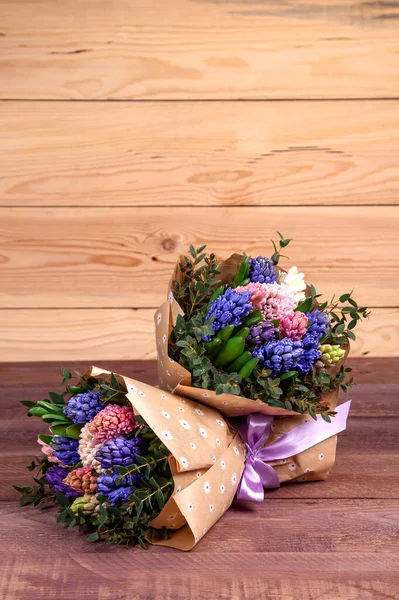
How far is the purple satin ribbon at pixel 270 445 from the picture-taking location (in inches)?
31.5

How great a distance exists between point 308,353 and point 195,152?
874 millimetres

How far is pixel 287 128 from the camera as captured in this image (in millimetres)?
1554

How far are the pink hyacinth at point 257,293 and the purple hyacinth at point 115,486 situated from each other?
225mm

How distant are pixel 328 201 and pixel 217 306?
89 centimetres

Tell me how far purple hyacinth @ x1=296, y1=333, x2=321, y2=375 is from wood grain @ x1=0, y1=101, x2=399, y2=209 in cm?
84

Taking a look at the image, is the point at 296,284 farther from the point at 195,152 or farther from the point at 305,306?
the point at 195,152

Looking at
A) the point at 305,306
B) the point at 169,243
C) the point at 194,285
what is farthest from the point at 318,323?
the point at 169,243

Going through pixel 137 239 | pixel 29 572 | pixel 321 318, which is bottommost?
pixel 137 239

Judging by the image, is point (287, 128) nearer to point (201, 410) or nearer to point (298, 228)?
point (298, 228)

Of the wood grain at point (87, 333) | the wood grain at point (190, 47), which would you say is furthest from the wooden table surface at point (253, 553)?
the wood grain at point (190, 47)

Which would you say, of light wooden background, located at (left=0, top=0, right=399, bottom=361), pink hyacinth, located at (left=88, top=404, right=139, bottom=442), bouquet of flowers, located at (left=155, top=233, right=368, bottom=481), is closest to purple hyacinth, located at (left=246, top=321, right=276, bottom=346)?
bouquet of flowers, located at (left=155, top=233, right=368, bottom=481)

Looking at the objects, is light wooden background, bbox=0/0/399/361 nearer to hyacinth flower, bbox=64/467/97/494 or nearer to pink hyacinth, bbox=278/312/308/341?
pink hyacinth, bbox=278/312/308/341

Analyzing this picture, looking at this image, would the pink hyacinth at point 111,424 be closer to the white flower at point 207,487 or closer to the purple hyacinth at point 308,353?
the white flower at point 207,487

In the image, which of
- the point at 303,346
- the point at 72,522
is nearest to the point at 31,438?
the point at 72,522
